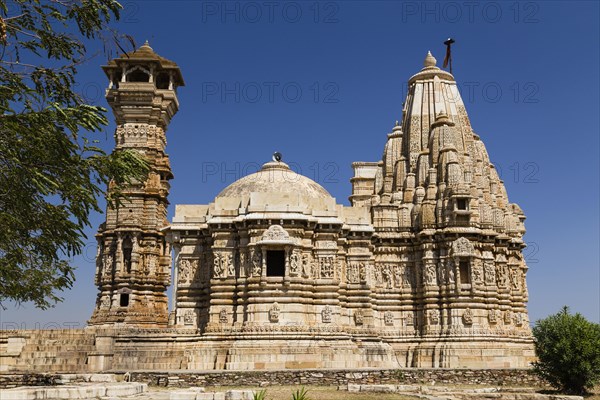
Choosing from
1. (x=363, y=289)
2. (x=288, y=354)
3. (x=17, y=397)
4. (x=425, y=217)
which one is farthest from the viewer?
(x=425, y=217)

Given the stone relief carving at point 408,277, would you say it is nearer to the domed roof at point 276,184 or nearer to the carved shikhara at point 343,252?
the carved shikhara at point 343,252

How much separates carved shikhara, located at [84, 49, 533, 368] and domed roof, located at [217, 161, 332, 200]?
10 centimetres

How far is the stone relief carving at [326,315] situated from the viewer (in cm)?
2889

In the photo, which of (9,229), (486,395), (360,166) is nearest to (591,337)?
(486,395)

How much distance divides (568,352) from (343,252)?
471 inches

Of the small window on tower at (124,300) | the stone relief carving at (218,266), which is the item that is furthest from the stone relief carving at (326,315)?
the small window on tower at (124,300)

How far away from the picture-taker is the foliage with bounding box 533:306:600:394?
22.2 m

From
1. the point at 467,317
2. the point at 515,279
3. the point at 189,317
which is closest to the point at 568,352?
the point at 467,317

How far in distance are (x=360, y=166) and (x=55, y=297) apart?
30.9 m

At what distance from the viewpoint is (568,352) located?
22.4 meters

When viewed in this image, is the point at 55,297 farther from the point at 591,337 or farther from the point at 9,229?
the point at 591,337

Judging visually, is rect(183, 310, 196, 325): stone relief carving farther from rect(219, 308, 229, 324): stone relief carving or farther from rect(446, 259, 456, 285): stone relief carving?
rect(446, 259, 456, 285): stone relief carving

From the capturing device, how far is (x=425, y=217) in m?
33.8

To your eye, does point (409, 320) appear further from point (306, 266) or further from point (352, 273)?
point (306, 266)
